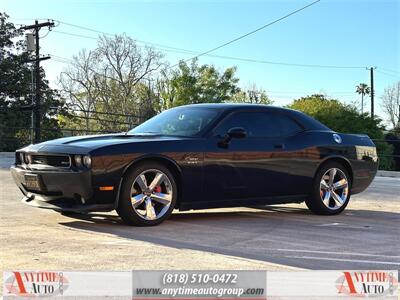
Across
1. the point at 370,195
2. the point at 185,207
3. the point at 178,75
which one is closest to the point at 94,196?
the point at 185,207

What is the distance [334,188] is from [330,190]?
0.27 feet

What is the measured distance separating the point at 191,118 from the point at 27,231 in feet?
7.97

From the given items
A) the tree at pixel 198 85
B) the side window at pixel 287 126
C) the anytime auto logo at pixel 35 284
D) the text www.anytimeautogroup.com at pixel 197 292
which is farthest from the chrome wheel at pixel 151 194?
the tree at pixel 198 85

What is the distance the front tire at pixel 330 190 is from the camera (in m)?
7.69

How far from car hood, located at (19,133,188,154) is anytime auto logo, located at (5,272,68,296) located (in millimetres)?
2580

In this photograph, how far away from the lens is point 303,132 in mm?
7727

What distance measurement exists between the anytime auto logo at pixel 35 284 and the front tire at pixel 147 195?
8.56ft

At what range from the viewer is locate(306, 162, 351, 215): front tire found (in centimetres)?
769

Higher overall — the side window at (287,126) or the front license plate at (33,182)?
the side window at (287,126)

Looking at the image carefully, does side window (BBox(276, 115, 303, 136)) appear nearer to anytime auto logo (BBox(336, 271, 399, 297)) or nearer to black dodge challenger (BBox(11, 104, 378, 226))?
black dodge challenger (BBox(11, 104, 378, 226))

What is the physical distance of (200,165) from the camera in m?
6.64

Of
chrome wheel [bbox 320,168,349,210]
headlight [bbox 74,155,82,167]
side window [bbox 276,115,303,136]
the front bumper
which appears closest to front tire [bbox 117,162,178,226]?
the front bumper

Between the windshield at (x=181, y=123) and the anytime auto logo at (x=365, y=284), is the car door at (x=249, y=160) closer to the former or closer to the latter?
the windshield at (x=181, y=123)

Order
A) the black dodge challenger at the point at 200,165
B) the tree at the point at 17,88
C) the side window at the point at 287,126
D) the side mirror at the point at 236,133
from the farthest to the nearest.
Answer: the tree at the point at 17,88 → the side window at the point at 287,126 → the side mirror at the point at 236,133 → the black dodge challenger at the point at 200,165
